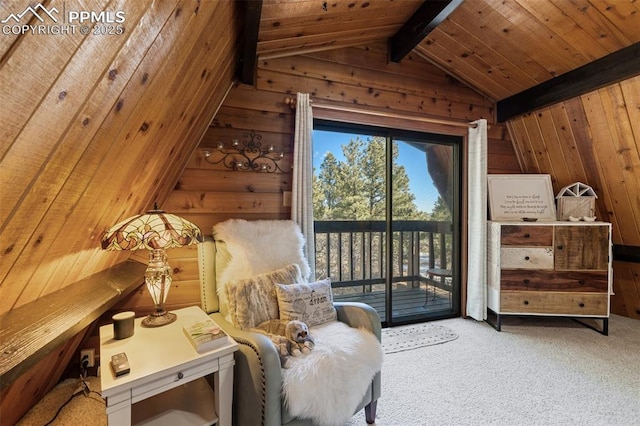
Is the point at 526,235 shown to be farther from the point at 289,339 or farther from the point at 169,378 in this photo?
the point at 169,378

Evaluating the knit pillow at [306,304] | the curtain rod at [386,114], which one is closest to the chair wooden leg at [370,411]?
the knit pillow at [306,304]

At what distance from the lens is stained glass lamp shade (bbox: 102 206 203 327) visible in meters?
1.29

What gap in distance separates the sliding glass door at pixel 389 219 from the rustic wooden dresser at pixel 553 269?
20.4 inches

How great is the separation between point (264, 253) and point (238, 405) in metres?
0.86

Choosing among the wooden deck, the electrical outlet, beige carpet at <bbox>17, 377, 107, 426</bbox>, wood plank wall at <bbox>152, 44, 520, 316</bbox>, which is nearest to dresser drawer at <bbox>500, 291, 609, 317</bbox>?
the wooden deck

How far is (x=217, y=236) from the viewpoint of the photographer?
6.26 feet

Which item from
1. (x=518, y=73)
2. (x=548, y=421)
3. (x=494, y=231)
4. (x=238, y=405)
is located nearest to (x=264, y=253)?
(x=238, y=405)

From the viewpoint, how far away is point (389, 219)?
2846 mm

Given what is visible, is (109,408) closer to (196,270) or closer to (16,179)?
(16,179)

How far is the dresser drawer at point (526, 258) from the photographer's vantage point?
2.63 meters

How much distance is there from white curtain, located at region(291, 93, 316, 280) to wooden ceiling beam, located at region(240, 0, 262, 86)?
432mm

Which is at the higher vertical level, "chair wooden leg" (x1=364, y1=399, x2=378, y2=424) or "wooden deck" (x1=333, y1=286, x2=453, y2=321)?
"wooden deck" (x1=333, y1=286, x2=453, y2=321)

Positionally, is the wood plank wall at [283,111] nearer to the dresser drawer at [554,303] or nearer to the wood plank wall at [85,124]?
the wood plank wall at [85,124]

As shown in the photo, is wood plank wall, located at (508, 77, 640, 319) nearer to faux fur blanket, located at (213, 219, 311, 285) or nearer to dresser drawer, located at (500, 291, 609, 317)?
dresser drawer, located at (500, 291, 609, 317)
